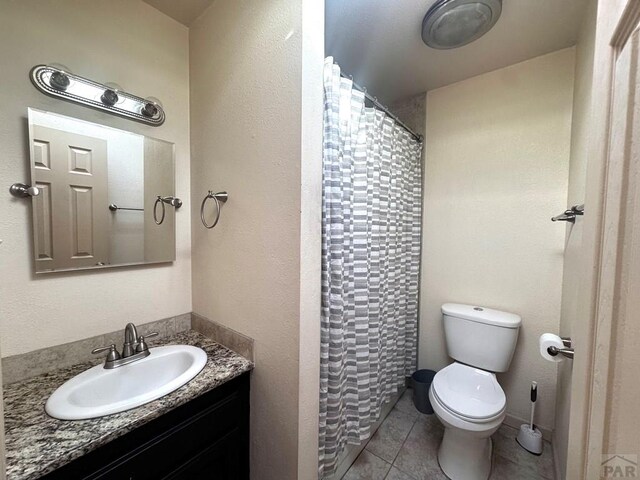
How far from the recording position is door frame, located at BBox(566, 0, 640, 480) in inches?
18.0

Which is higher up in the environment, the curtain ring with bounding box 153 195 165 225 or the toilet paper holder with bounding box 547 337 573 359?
the curtain ring with bounding box 153 195 165 225

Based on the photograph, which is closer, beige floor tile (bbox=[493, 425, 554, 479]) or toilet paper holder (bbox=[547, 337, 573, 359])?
toilet paper holder (bbox=[547, 337, 573, 359])

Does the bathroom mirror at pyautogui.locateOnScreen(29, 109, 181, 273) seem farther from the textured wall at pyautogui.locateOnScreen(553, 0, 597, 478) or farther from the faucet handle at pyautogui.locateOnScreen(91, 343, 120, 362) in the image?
the textured wall at pyautogui.locateOnScreen(553, 0, 597, 478)

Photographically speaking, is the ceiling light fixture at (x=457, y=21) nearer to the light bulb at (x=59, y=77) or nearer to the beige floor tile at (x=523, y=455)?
the light bulb at (x=59, y=77)

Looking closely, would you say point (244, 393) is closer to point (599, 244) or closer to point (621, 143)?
point (599, 244)

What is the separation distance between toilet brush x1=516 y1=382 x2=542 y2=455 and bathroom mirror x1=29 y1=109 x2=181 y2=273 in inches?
91.3

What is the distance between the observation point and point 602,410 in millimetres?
468

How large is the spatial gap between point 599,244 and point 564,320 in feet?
4.17

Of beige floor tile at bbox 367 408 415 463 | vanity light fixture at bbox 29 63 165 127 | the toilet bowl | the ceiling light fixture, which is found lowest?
beige floor tile at bbox 367 408 415 463

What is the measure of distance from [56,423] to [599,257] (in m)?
1.43

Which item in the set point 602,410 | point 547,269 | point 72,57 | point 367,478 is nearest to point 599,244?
point 602,410

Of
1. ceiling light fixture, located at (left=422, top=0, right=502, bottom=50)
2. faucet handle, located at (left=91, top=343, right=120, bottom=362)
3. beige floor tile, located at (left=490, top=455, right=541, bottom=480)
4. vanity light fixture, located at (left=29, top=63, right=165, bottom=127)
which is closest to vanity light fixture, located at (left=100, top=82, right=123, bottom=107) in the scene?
vanity light fixture, located at (left=29, top=63, right=165, bottom=127)
